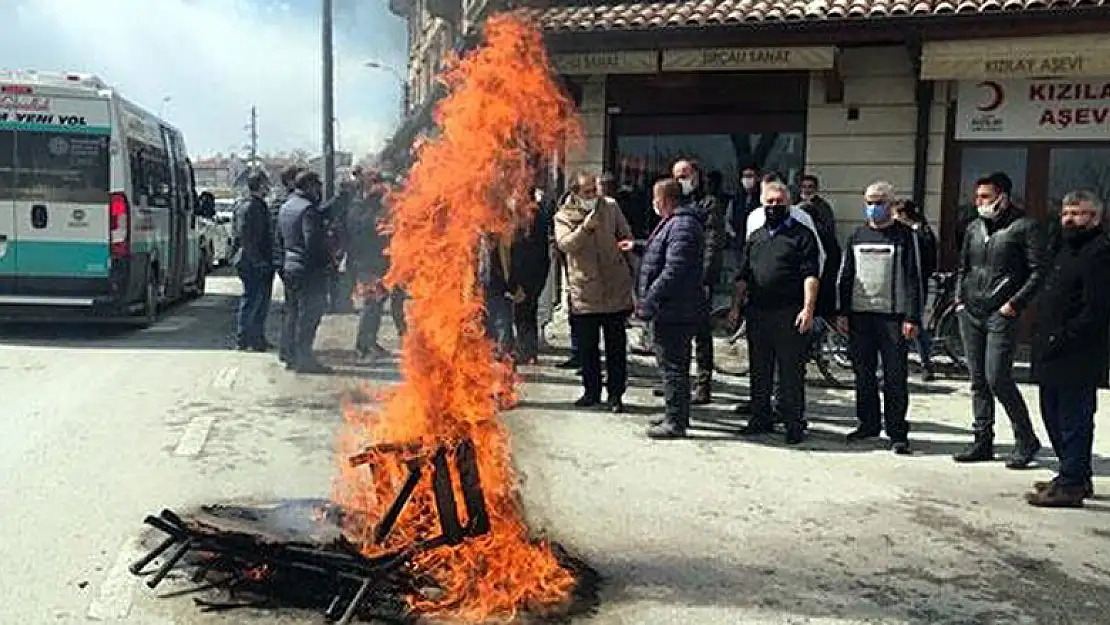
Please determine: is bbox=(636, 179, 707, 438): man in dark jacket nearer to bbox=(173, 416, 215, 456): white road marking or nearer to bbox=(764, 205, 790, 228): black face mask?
bbox=(764, 205, 790, 228): black face mask

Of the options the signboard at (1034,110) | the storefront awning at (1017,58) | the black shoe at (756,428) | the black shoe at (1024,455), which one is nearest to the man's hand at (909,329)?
the black shoe at (1024,455)

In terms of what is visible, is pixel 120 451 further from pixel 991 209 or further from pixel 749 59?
pixel 749 59

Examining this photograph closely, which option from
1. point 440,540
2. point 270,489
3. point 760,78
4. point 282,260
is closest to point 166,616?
point 440,540

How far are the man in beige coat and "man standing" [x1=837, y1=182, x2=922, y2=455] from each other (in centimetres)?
203

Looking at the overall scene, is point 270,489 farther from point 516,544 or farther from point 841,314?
point 841,314

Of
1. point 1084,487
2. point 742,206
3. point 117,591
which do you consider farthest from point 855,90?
point 117,591

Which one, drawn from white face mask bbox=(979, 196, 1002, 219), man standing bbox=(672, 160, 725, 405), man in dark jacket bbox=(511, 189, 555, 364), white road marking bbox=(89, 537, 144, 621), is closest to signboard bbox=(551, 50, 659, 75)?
man in dark jacket bbox=(511, 189, 555, 364)

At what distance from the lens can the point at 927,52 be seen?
40.0ft

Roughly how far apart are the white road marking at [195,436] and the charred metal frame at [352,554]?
102 inches

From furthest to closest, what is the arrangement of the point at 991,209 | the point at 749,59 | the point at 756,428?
the point at 749,59 → the point at 756,428 → the point at 991,209

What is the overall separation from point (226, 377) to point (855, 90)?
786cm

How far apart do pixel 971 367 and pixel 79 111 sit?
Result: 10378 mm

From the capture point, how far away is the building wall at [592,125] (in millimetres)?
14914

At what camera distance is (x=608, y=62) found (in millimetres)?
13766
